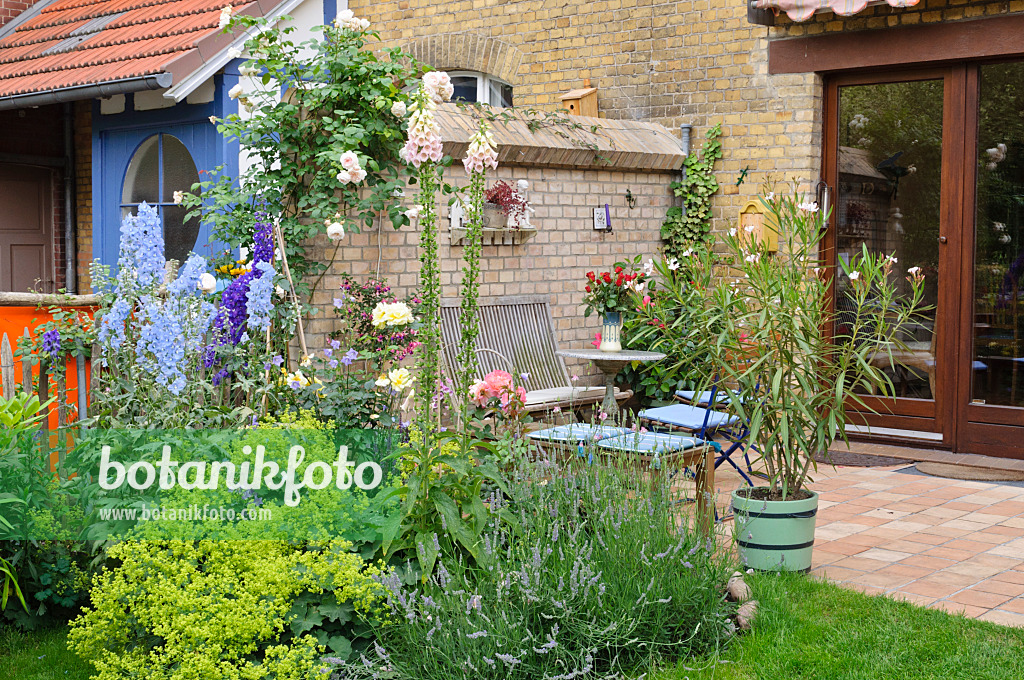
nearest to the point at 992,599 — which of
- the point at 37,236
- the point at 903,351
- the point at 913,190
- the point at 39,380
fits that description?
the point at 903,351

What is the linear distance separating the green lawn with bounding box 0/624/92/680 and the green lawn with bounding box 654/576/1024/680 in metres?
1.96

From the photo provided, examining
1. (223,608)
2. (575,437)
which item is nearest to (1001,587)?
(575,437)

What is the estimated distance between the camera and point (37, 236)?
930cm

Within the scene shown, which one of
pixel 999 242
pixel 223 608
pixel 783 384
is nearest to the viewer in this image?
pixel 223 608

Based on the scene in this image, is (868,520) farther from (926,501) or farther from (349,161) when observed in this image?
(349,161)

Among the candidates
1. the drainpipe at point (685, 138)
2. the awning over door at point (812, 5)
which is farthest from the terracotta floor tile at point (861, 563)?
the drainpipe at point (685, 138)

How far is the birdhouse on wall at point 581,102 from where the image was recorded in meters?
8.45

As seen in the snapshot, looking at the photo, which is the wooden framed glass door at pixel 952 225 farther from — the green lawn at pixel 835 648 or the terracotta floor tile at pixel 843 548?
the green lawn at pixel 835 648

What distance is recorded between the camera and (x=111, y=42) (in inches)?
318

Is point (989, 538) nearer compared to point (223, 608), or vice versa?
point (223, 608)

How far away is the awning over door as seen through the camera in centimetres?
639

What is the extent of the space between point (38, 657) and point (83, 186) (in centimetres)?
666

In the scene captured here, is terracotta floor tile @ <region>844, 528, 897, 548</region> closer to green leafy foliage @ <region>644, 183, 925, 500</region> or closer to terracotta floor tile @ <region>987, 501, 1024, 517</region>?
green leafy foliage @ <region>644, 183, 925, 500</region>

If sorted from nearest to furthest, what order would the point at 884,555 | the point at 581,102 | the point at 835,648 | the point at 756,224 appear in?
the point at 835,648 < the point at 884,555 < the point at 756,224 < the point at 581,102
